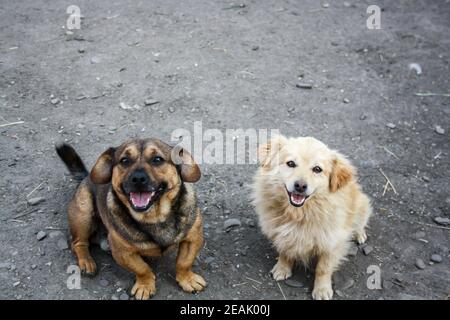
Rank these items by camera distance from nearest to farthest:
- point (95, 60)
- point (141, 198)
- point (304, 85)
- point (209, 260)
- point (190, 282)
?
1. point (141, 198)
2. point (190, 282)
3. point (209, 260)
4. point (304, 85)
5. point (95, 60)

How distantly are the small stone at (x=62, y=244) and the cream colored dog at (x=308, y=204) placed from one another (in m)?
1.65

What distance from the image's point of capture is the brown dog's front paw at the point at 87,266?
3611 mm

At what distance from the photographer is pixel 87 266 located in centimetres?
363

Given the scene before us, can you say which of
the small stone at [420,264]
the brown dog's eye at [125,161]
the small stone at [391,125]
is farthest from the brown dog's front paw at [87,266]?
the small stone at [391,125]

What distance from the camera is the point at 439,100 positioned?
5430 mm

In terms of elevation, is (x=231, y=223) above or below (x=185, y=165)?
below

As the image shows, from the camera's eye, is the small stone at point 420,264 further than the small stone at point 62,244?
No

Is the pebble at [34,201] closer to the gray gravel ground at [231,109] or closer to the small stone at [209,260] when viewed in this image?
the gray gravel ground at [231,109]

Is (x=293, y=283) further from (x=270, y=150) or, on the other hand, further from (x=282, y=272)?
(x=270, y=150)

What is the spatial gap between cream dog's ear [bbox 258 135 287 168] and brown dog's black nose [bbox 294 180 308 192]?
0.37 meters

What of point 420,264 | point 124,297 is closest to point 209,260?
point 124,297

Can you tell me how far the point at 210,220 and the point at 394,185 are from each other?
1.83m

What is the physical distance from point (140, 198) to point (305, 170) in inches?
46.3

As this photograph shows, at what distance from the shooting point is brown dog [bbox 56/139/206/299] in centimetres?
311
